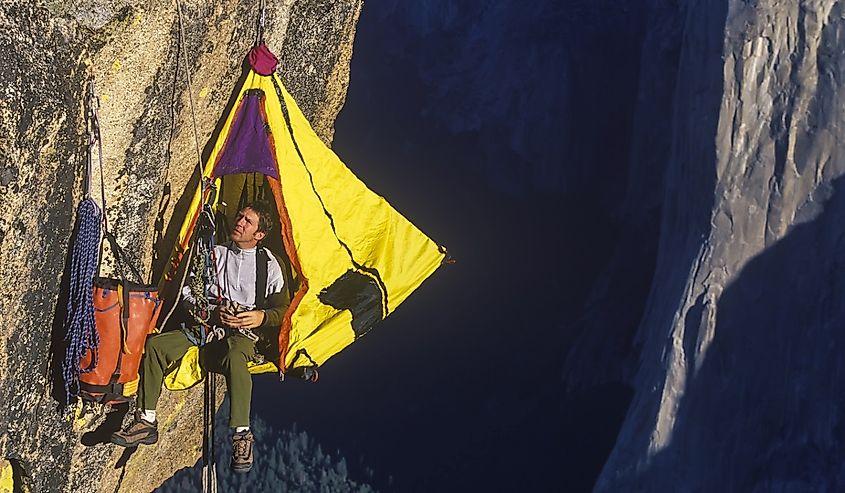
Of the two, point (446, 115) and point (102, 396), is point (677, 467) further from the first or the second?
point (446, 115)

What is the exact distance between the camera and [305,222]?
6.38 metres

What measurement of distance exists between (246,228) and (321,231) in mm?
793

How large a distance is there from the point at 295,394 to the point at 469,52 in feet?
20.8

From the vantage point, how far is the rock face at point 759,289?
28.4 feet

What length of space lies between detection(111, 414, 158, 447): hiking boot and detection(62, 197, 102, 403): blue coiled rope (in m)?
0.38

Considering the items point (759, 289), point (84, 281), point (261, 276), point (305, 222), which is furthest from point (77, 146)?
point (759, 289)

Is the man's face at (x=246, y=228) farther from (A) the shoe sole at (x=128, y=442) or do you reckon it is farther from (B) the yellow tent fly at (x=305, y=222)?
(A) the shoe sole at (x=128, y=442)

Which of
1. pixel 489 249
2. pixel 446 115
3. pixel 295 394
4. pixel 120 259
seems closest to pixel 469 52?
pixel 446 115

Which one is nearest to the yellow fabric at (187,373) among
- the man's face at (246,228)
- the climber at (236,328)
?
the climber at (236,328)

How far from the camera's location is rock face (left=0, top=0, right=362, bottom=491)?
4.92 metres

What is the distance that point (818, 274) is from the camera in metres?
8.77

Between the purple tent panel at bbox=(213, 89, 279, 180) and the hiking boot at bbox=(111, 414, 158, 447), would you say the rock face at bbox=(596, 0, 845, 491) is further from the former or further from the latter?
the hiking boot at bbox=(111, 414, 158, 447)

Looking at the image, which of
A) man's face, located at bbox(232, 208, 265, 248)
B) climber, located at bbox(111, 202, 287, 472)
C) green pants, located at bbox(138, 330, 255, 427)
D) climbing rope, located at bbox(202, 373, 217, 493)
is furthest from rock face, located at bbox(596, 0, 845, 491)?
man's face, located at bbox(232, 208, 265, 248)

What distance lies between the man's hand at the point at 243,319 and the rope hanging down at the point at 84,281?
762mm
